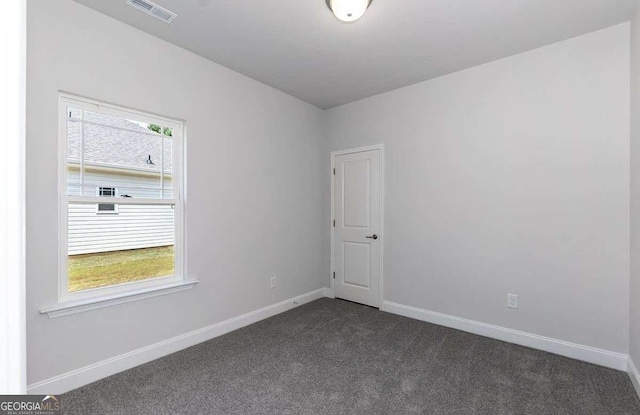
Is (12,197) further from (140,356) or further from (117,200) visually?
(140,356)

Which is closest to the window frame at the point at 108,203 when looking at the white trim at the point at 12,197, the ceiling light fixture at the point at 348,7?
the ceiling light fixture at the point at 348,7

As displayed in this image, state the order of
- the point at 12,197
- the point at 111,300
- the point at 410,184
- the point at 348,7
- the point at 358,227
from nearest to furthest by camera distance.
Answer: the point at 12,197, the point at 348,7, the point at 111,300, the point at 410,184, the point at 358,227

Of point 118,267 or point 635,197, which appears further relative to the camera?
point 118,267

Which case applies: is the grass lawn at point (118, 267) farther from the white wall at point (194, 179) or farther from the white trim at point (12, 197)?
the white trim at point (12, 197)

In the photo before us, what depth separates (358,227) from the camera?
13.6 ft

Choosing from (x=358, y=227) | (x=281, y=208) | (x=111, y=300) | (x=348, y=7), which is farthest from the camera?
(x=358, y=227)

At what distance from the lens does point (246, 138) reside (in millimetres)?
3385

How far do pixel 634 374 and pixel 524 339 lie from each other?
0.73 metres

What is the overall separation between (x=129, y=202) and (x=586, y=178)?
3.92 metres

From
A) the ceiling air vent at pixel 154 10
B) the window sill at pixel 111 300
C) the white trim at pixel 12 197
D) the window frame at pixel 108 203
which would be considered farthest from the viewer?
the window frame at pixel 108 203

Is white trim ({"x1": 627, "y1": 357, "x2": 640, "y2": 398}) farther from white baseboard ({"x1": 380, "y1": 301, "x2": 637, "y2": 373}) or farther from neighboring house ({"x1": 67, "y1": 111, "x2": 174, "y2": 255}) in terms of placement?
neighboring house ({"x1": 67, "y1": 111, "x2": 174, "y2": 255})

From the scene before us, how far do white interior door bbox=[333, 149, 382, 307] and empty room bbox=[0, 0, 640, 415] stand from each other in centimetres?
20

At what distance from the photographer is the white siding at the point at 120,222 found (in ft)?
7.48

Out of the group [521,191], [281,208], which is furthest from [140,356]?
[521,191]
